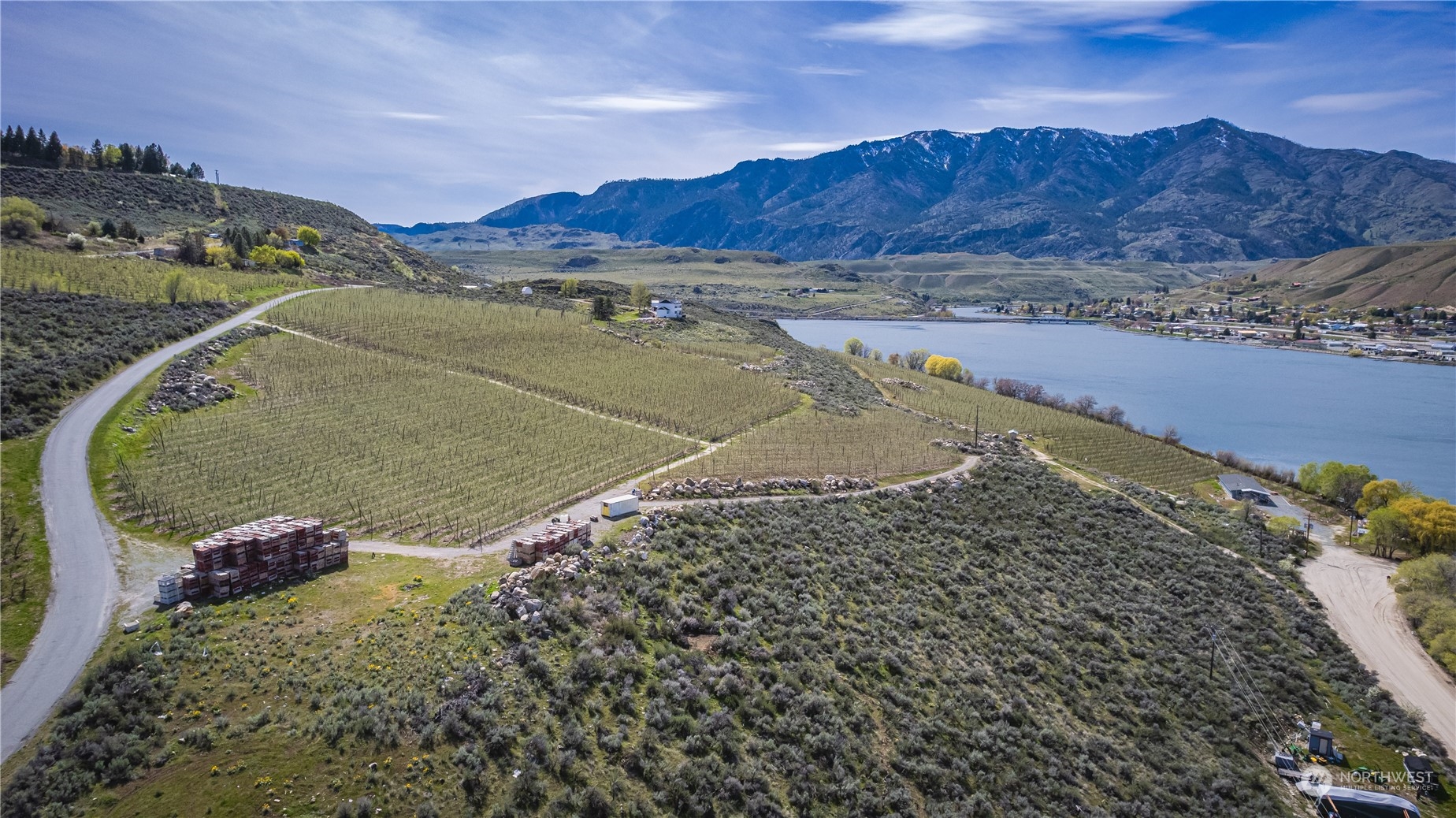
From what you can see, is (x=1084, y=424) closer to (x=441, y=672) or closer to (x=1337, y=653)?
(x=1337, y=653)

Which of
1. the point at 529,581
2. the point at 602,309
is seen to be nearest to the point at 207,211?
the point at 602,309

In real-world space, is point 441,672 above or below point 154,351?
below

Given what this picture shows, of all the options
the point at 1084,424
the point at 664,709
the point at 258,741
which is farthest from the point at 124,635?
the point at 1084,424

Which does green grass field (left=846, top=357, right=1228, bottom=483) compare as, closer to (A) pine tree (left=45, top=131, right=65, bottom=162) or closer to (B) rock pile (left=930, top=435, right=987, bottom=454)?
(B) rock pile (left=930, top=435, right=987, bottom=454)

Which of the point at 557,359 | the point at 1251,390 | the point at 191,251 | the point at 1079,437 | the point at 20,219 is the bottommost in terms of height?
the point at 1251,390

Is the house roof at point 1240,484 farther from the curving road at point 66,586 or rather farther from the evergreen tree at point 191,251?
the evergreen tree at point 191,251
